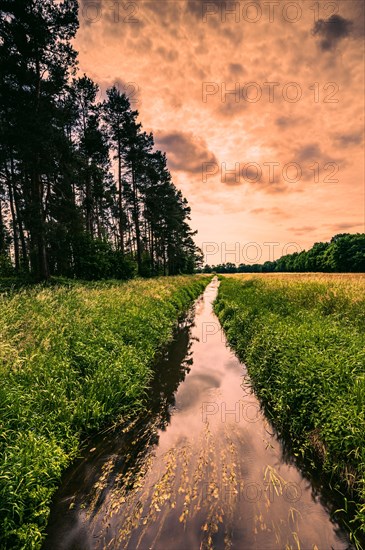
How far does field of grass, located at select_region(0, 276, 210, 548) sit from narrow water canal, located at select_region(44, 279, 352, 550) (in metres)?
0.43

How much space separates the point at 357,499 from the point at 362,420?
1026 mm

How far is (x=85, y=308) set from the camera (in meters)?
9.45

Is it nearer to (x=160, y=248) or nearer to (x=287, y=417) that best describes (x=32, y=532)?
(x=287, y=417)

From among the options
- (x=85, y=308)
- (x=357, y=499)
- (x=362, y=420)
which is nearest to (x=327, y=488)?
(x=357, y=499)

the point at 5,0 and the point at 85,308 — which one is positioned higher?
the point at 5,0

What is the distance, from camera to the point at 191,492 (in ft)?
12.0

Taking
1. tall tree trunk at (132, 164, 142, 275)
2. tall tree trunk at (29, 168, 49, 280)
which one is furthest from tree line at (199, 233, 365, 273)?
tall tree trunk at (29, 168, 49, 280)

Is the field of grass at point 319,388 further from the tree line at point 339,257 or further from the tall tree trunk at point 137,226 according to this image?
the tree line at point 339,257

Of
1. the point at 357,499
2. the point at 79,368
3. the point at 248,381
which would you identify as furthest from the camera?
the point at 248,381

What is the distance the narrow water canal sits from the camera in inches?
120

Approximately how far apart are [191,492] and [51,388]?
311cm

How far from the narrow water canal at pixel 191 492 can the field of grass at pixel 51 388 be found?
1.42 feet

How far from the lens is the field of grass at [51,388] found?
10.4 ft

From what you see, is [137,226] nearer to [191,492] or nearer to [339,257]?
[191,492]
